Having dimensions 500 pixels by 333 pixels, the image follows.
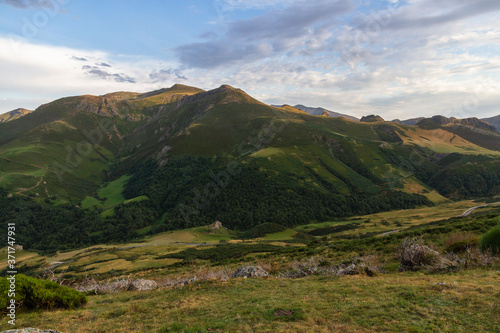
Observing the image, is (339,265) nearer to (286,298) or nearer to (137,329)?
(286,298)

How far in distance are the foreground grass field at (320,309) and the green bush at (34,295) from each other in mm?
1007

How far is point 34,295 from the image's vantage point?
19250mm

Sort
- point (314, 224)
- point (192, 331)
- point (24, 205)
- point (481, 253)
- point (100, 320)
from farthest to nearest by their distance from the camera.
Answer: point (24, 205), point (314, 224), point (481, 253), point (100, 320), point (192, 331)

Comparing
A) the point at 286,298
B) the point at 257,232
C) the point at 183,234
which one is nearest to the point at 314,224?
the point at 257,232

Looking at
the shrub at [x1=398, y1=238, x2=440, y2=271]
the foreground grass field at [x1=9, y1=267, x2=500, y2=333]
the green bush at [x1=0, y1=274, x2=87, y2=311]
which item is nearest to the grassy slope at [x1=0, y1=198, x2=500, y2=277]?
the green bush at [x1=0, y1=274, x2=87, y2=311]

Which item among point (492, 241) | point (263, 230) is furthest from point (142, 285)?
point (263, 230)

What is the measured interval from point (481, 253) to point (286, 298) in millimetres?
19951

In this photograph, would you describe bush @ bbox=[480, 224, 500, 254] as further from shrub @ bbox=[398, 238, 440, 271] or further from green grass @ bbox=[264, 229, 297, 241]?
green grass @ bbox=[264, 229, 297, 241]

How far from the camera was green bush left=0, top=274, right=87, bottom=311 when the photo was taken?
722 inches

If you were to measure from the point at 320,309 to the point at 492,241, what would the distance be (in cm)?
2019

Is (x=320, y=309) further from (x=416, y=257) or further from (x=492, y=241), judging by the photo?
(x=492, y=241)

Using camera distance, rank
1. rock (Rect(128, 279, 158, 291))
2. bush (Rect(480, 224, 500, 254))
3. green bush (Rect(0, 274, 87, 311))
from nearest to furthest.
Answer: green bush (Rect(0, 274, 87, 311)) < bush (Rect(480, 224, 500, 254)) < rock (Rect(128, 279, 158, 291))

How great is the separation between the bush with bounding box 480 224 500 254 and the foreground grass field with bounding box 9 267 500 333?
391cm

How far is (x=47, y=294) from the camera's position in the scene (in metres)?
19.8
